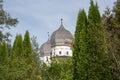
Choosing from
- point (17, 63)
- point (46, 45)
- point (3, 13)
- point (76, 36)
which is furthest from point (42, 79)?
point (46, 45)

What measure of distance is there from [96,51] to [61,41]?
50180 millimetres

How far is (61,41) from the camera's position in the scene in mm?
67312

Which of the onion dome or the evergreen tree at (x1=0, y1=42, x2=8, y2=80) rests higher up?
the onion dome

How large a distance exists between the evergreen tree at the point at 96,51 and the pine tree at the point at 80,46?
393 mm

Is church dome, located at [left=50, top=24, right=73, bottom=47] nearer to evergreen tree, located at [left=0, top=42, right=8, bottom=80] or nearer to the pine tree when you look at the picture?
evergreen tree, located at [left=0, top=42, right=8, bottom=80]

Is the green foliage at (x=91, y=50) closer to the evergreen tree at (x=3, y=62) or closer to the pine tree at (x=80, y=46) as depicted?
the pine tree at (x=80, y=46)

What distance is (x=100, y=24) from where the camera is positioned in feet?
57.3

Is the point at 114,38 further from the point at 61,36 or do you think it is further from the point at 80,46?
the point at 61,36

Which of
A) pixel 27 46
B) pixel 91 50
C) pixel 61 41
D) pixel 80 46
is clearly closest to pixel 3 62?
pixel 27 46

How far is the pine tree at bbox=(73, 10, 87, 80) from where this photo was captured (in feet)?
59.7

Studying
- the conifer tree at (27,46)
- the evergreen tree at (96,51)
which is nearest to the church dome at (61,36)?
the conifer tree at (27,46)

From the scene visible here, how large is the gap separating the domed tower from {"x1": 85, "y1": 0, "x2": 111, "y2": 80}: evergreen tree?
149 ft

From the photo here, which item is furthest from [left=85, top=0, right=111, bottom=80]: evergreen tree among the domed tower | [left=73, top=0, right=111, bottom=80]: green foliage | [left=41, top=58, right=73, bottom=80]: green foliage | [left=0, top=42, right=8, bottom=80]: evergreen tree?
the domed tower

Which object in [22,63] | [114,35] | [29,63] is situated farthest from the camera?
[29,63]
